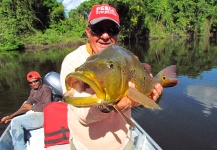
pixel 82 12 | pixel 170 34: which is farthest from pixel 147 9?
pixel 82 12

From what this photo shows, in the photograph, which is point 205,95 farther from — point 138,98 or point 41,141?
point 138,98

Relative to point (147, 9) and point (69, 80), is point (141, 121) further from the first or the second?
point (147, 9)

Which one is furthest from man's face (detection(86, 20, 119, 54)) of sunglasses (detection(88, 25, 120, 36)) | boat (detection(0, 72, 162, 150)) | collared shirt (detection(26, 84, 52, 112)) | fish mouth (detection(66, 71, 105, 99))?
collared shirt (detection(26, 84, 52, 112))

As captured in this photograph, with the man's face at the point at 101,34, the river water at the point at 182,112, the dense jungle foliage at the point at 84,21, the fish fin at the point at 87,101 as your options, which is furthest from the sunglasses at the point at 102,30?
the dense jungle foliage at the point at 84,21

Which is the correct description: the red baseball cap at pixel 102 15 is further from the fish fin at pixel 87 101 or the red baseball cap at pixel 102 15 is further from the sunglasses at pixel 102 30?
the fish fin at pixel 87 101

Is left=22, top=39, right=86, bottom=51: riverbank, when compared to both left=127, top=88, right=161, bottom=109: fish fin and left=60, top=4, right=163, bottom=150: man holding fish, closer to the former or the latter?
left=60, top=4, right=163, bottom=150: man holding fish

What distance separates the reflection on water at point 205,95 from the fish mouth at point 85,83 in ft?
32.7

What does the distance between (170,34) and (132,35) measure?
16.3m

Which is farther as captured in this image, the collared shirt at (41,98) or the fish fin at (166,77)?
the collared shirt at (41,98)

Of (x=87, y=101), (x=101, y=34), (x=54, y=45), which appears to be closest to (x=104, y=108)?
(x=87, y=101)

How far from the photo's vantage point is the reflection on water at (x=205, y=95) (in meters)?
11.2

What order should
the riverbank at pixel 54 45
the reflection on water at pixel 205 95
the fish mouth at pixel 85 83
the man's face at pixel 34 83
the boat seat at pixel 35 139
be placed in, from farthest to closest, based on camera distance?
the riverbank at pixel 54 45 → the reflection on water at pixel 205 95 → the man's face at pixel 34 83 → the boat seat at pixel 35 139 → the fish mouth at pixel 85 83

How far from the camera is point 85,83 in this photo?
59.1 inches

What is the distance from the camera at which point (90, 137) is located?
227 centimetres
